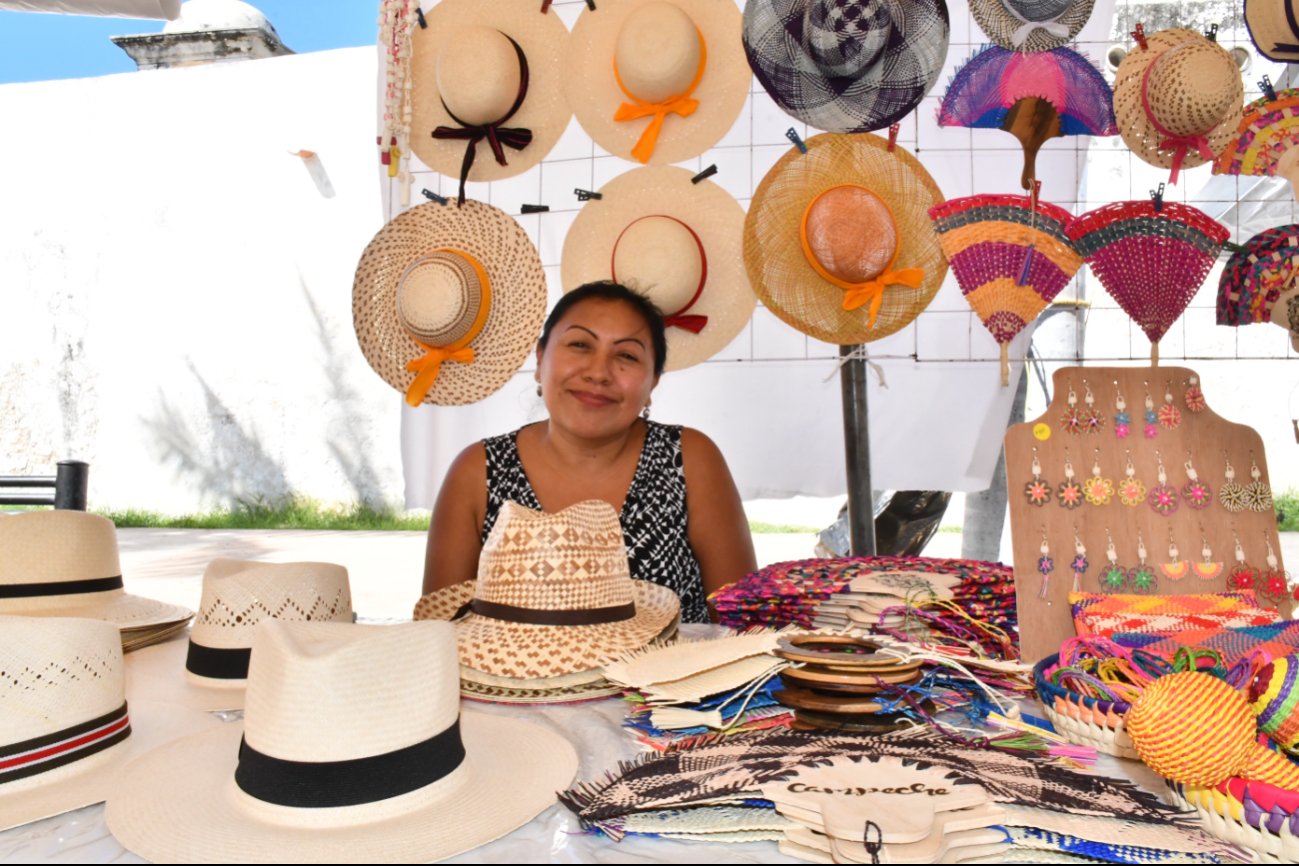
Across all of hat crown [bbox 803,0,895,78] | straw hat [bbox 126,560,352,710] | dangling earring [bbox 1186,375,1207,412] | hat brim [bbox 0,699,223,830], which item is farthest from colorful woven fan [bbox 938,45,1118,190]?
hat brim [bbox 0,699,223,830]

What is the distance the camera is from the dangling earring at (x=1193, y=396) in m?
1.52

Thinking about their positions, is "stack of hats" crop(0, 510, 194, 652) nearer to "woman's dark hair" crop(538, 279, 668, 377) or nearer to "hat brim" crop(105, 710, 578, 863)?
"hat brim" crop(105, 710, 578, 863)

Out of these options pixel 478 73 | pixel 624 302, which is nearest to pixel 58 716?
pixel 624 302

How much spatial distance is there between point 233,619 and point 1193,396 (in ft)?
5.09

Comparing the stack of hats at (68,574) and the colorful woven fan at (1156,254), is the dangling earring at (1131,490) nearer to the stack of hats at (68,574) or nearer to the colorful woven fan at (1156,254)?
the colorful woven fan at (1156,254)

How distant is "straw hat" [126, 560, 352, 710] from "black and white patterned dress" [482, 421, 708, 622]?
2.97 ft

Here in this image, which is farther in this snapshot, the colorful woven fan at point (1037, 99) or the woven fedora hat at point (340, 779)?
the colorful woven fan at point (1037, 99)

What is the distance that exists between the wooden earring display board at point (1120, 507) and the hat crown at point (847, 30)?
0.91 meters

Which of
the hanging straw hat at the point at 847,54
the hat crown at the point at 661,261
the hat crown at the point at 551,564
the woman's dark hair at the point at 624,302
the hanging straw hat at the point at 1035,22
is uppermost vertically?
the hanging straw hat at the point at 1035,22

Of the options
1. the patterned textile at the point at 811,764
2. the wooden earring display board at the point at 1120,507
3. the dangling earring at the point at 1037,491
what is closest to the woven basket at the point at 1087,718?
the patterned textile at the point at 811,764

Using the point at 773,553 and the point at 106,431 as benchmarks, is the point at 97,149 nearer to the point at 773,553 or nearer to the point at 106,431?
the point at 106,431

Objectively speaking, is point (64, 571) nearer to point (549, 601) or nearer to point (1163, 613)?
point (549, 601)

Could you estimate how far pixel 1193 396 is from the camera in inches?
60.3

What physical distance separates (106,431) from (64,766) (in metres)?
9.90
